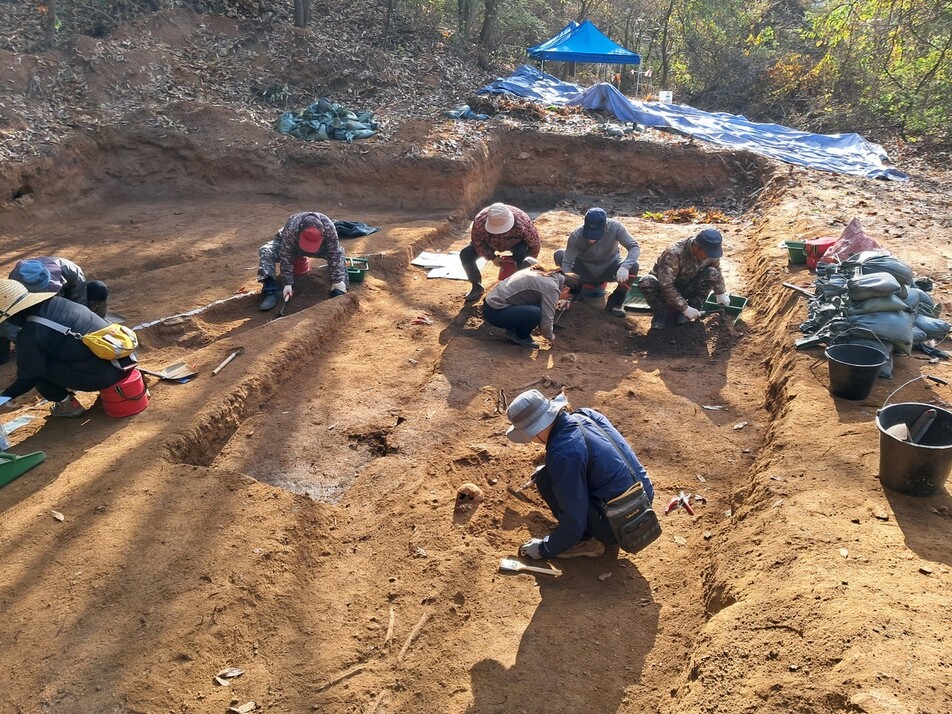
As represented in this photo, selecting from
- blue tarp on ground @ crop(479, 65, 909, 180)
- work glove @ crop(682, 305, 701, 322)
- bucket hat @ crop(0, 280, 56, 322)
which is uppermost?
blue tarp on ground @ crop(479, 65, 909, 180)

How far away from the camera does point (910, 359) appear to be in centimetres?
532

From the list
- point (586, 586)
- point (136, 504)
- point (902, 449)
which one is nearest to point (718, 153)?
point (902, 449)

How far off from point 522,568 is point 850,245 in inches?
200

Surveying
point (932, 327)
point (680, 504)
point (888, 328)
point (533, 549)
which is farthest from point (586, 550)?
point (932, 327)

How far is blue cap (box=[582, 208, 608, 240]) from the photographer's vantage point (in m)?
7.14

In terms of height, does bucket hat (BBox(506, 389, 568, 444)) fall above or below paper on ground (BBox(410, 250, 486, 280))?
above

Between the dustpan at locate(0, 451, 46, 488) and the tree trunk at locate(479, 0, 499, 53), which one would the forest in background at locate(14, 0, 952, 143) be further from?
the dustpan at locate(0, 451, 46, 488)

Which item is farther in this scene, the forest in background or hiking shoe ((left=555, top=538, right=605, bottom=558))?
the forest in background

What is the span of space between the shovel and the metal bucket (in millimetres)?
2113

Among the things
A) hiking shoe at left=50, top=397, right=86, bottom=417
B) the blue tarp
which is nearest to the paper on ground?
hiking shoe at left=50, top=397, right=86, bottom=417

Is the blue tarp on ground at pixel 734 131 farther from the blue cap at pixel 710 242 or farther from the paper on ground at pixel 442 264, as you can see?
the paper on ground at pixel 442 264

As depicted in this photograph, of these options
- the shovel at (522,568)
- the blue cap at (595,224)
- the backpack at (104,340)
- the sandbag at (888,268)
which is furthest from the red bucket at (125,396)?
the sandbag at (888,268)

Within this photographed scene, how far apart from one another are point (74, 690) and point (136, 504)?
1.35 meters

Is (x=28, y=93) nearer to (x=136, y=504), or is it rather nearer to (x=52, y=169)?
(x=52, y=169)
